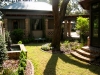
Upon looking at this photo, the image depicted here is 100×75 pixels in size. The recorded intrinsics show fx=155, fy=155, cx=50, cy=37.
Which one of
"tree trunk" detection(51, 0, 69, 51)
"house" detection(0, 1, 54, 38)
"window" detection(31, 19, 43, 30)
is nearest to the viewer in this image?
"tree trunk" detection(51, 0, 69, 51)

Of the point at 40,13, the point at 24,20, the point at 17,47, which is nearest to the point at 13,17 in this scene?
the point at 24,20

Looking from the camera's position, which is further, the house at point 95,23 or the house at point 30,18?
the house at point 30,18

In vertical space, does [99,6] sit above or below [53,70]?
above

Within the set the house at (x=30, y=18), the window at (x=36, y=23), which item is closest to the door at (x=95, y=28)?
the house at (x=30, y=18)

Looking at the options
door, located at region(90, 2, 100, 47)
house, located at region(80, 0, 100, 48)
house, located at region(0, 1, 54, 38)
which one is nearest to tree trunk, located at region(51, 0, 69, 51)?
house, located at region(80, 0, 100, 48)

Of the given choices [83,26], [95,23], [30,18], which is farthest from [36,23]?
[95,23]

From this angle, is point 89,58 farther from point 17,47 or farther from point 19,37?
point 19,37

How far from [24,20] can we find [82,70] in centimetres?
1588

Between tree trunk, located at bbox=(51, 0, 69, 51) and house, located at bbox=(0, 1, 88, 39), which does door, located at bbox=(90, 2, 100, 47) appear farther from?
house, located at bbox=(0, 1, 88, 39)

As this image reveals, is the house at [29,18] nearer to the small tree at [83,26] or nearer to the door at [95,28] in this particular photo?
the small tree at [83,26]

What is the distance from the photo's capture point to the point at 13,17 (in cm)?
2039

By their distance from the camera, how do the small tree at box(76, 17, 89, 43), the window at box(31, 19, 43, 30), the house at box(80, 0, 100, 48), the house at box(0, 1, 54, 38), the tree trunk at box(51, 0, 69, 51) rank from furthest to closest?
the window at box(31, 19, 43, 30) < the house at box(0, 1, 54, 38) < the small tree at box(76, 17, 89, 43) < the tree trunk at box(51, 0, 69, 51) < the house at box(80, 0, 100, 48)

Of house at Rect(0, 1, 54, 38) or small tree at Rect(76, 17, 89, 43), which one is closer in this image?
small tree at Rect(76, 17, 89, 43)

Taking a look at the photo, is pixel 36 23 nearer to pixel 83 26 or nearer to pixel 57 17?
pixel 83 26
